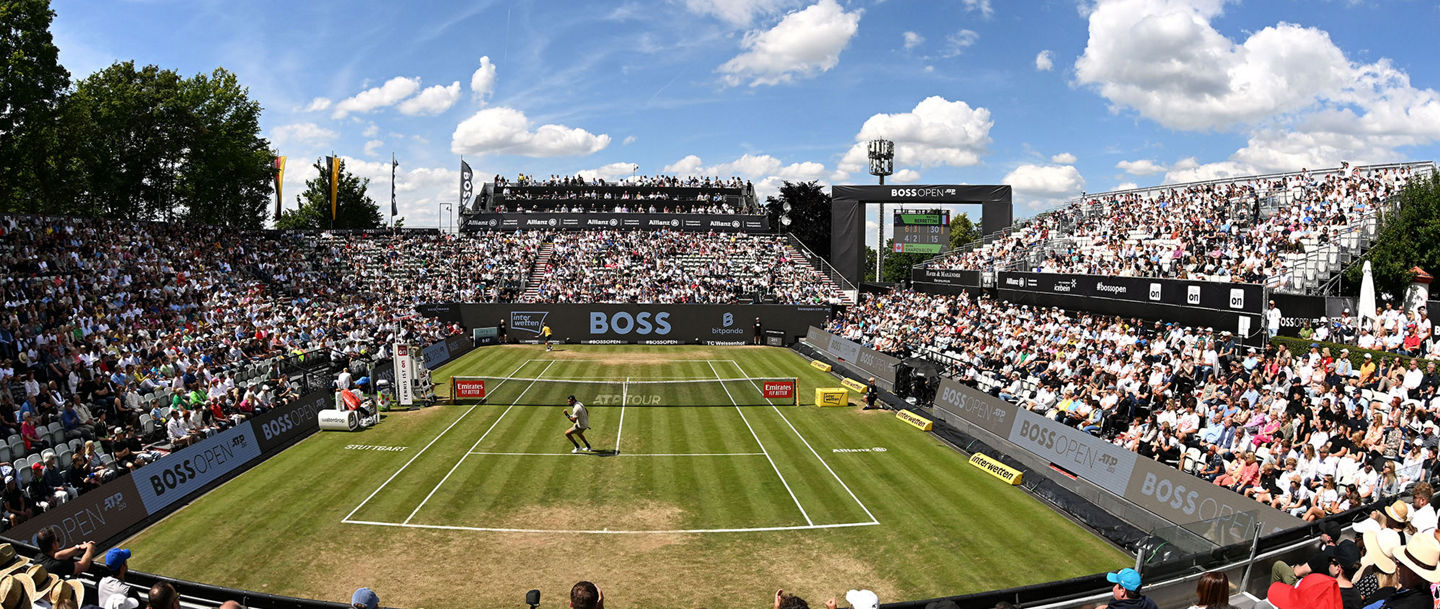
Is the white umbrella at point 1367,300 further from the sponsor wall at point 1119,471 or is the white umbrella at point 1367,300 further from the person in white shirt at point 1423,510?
the person in white shirt at point 1423,510

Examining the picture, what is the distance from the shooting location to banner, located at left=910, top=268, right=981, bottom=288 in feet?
142

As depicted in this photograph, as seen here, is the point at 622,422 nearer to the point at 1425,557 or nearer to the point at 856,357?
the point at 856,357

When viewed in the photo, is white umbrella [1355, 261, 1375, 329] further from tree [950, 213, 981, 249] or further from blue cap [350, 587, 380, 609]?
tree [950, 213, 981, 249]

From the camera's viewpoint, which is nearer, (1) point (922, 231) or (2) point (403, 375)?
(2) point (403, 375)

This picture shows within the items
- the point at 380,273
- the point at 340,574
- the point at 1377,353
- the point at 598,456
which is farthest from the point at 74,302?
the point at 1377,353

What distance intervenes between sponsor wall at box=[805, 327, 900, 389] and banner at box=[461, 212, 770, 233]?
20433 millimetres

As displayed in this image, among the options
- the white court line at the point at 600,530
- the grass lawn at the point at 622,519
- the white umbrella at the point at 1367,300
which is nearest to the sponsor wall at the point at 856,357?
the grass lawn at the point at 622,519

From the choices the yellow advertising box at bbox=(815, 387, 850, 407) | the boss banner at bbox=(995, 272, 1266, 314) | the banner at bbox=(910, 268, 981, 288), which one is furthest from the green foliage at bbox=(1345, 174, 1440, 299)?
the banner at bbox=(910, 268, 981, 288)

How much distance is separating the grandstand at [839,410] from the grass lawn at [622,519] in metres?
0.16

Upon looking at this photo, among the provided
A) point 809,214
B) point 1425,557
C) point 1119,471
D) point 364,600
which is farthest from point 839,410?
point 809,214

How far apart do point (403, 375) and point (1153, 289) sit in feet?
91.2

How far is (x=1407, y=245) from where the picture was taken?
26328 millimetres

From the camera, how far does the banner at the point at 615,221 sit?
6731 centimetres

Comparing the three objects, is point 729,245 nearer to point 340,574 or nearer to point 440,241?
point 440,241
